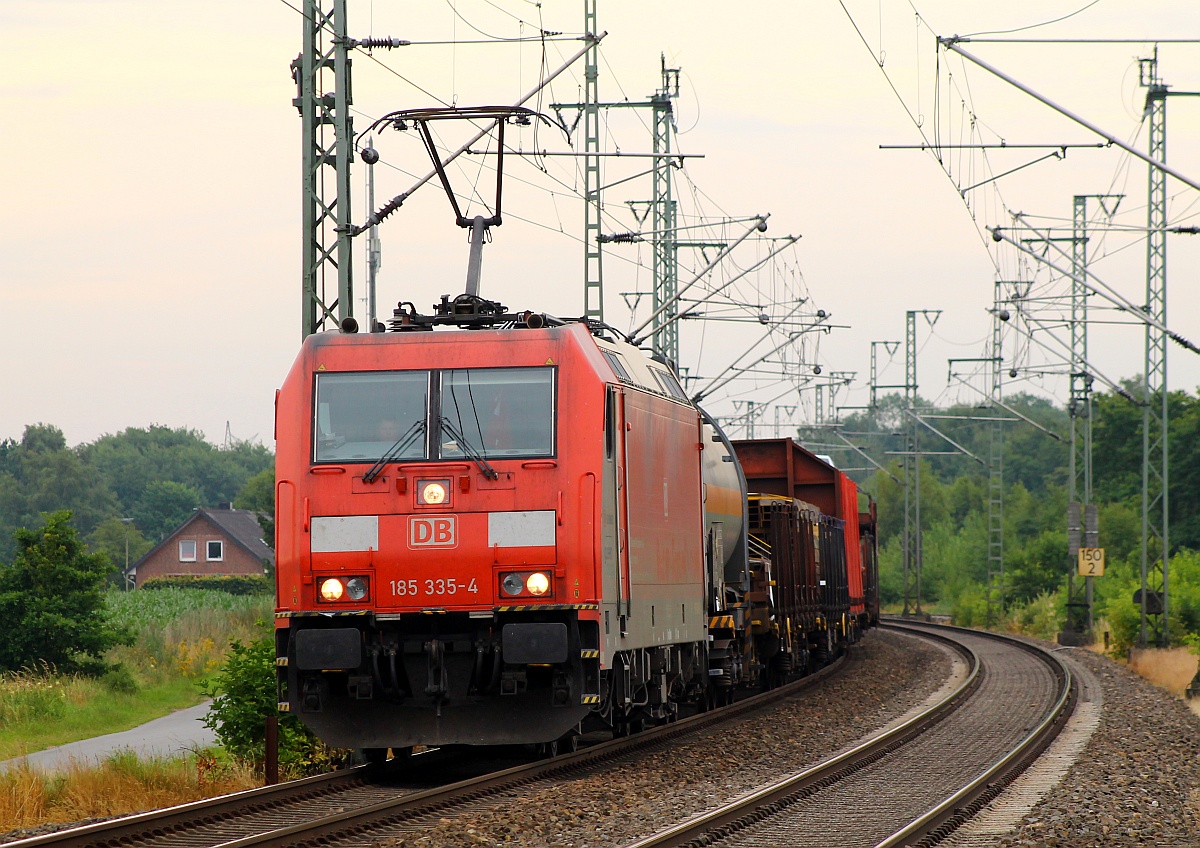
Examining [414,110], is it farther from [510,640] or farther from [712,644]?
[712,644]

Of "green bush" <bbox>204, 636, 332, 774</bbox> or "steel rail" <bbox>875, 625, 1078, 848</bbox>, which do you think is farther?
"green bush" <bbox>204, 636, 332, 774</bbox>

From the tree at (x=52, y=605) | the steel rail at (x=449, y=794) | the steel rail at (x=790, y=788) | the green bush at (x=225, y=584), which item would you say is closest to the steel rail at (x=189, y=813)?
the steel rail at (x=449, y=794)

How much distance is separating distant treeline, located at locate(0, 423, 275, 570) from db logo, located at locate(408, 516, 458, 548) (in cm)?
9219

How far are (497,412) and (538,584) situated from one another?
147 cm

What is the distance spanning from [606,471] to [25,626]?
70.5 ft

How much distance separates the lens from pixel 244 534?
336ft

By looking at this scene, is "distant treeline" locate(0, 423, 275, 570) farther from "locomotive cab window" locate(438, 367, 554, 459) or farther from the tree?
"locomotive cab window" locate(438, 367, 554, 459)

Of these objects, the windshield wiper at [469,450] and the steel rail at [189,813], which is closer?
the steel rail at [189,813]

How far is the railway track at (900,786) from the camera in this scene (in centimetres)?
1033

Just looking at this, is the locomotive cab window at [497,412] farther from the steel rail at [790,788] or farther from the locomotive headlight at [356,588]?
the steel rail at [790,788]

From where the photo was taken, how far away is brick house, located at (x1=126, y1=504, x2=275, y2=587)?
98562 mm

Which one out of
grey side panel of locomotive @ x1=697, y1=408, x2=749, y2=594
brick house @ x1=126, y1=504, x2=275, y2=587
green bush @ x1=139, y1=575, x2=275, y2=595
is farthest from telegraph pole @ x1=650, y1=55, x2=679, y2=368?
brick house @ x1=126, y1=504, x2=275, y2=587

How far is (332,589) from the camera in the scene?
1251 cm

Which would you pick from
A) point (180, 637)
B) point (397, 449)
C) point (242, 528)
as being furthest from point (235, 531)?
point (397, 449)
